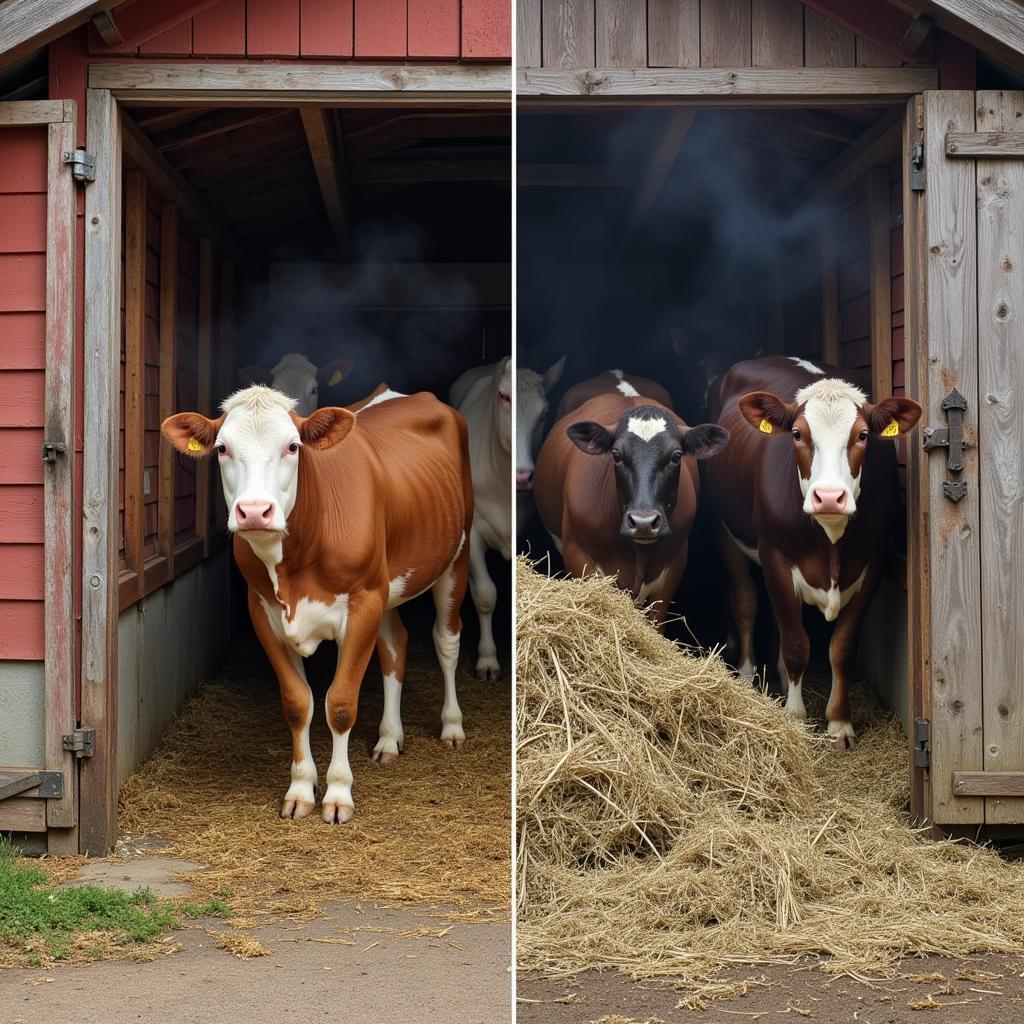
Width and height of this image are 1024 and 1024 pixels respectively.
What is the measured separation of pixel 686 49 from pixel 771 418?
147 centimetres

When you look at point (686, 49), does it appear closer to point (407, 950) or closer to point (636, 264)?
point (407, 950)

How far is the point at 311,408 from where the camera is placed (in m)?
7.93

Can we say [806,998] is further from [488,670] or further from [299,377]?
[299,377]

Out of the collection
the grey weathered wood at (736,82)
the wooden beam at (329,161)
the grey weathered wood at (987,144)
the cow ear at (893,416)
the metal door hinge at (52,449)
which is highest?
the wooden beam at (329,161)

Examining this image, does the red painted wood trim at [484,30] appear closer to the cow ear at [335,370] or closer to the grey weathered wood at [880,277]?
the grey weathered wood at [880,277]

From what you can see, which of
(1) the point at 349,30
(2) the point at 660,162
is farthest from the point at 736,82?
(2) the point at 660,162

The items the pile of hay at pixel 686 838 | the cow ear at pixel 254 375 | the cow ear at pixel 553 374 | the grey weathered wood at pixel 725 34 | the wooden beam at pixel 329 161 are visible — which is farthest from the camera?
the cow ear at pixel 254 375

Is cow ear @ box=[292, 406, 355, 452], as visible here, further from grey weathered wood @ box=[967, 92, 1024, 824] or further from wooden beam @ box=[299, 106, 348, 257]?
grey weathered wood @ box=[967, 92, 1024, 824]

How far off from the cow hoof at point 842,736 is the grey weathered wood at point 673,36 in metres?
2.73

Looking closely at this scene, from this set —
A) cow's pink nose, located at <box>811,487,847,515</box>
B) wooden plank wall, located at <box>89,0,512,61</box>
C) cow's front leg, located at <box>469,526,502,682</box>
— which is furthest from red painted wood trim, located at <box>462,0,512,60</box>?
cow's front leg, located at <box>469,526,502,682</box>

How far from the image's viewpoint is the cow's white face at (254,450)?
15.1ft

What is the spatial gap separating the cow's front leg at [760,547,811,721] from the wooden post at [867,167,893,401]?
2.78 feet

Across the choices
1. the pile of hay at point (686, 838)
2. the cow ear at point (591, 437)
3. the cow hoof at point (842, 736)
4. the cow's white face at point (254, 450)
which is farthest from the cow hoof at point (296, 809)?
the cow hoof at point (842, 736)

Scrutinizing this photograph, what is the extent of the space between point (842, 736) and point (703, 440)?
1391mm
